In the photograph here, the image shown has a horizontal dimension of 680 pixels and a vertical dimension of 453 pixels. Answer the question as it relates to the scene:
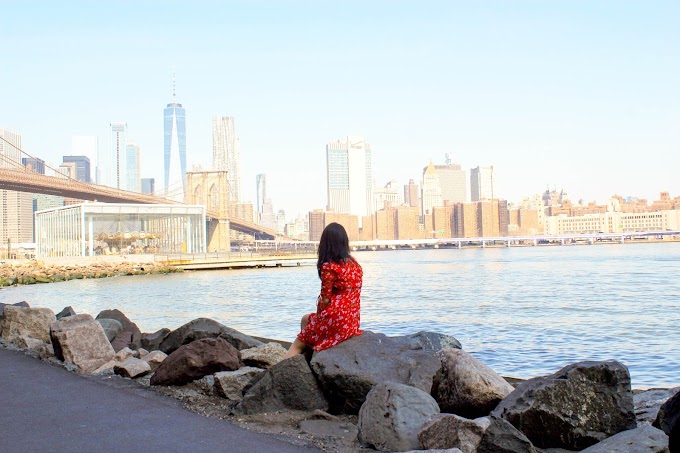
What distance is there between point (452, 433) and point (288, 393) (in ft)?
4.55

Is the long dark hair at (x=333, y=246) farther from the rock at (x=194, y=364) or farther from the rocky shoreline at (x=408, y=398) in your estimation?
the rock at (x=194, y=364)

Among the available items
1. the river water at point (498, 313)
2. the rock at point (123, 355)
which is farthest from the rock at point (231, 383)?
the river water at point (498, 313)

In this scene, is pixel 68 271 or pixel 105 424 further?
pixel 68 271

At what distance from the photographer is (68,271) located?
134 feet

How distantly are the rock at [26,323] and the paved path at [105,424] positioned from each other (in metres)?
3.24

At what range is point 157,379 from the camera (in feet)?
19.0

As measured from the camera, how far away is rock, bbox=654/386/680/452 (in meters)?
2.97

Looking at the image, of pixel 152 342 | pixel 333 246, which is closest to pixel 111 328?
pixel 152 342

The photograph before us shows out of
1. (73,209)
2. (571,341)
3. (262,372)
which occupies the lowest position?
(571,341)

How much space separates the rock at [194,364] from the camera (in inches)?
222

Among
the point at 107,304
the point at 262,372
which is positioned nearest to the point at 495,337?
the point at 262,372

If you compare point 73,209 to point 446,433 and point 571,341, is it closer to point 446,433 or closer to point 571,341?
point 571,341

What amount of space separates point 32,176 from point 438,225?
138m

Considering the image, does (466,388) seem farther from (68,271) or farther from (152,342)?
(68,271)
